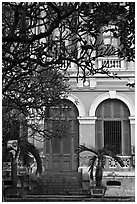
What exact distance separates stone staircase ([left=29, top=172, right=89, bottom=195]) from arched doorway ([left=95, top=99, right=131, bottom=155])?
1.57m

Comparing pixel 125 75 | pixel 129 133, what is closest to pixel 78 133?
pixel 129 133

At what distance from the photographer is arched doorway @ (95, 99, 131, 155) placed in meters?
13.7

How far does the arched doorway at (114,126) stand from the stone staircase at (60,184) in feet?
5.14

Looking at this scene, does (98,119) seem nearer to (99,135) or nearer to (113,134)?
(99,135)

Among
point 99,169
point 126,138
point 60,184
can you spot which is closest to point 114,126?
point 126,138

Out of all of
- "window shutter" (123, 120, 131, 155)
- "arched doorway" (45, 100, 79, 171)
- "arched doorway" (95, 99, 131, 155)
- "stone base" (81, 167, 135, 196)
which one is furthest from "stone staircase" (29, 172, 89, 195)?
"window shutter" (123, 120, 131, 155)

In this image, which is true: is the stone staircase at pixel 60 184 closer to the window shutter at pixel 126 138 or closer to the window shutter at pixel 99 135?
the window shutter at pixel 99 135

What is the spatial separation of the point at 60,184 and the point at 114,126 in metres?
2.96

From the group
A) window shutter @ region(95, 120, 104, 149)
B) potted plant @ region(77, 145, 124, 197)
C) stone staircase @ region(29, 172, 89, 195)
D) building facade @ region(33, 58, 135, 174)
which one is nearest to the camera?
potted plant @ region(77, 145, 124, 197)

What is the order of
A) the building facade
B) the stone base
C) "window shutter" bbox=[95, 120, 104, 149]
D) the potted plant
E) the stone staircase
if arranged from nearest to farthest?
the potted plant, the stone staircase, the stone base, the building facade, "window shutter" bbox=[95, 120, 104, 149]

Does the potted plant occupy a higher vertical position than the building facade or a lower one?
lower

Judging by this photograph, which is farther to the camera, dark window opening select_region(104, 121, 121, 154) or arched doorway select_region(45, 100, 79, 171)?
arched doorway select_region(45, 100, 79, 171)

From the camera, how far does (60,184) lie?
1249cm

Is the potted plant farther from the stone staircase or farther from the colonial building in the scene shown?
the colonial building
